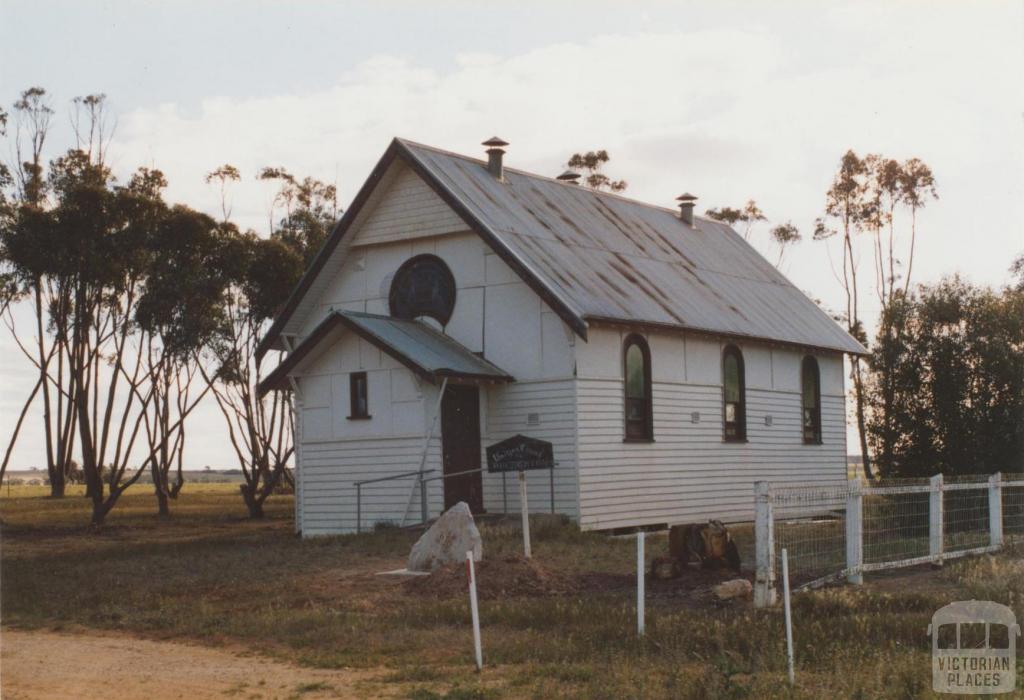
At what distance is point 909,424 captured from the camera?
100ft

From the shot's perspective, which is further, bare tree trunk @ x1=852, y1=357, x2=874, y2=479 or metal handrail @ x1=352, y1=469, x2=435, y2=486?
bare tree trunk @ x1=852, y1=357, x2=874, y2=479

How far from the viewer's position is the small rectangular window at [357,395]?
27.5 m

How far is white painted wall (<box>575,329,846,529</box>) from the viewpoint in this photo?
26.7 metres

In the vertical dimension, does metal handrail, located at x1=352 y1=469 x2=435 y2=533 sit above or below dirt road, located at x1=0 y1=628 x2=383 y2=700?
above

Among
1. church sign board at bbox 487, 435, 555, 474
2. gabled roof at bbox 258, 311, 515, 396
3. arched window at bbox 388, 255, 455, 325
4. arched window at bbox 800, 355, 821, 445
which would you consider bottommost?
church sign board at bbox 487, 435, 555, 474

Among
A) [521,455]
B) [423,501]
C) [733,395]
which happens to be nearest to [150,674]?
[521,455]

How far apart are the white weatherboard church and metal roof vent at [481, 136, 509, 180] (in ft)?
0.10

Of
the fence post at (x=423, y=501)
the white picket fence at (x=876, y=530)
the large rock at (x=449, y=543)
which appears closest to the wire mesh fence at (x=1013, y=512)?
the white picket fence at (x=876, y=530)

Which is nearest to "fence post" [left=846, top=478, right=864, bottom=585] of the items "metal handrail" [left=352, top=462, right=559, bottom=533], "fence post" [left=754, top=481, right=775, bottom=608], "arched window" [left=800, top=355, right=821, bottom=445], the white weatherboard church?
"fence post" [left=754, top=481, right=775, bottom=608]

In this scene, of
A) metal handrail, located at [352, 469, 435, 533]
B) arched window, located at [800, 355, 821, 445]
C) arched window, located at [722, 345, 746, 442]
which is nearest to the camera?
metal handrail, located at [352, 469, 435, 533]

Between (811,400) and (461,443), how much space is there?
11.7 meters

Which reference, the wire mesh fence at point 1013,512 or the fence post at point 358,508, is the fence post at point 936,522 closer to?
the wire mesh fence at point 1013,512

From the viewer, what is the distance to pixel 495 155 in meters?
30.9

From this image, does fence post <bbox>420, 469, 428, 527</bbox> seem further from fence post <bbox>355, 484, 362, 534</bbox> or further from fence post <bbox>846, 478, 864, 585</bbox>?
fence post <bbox>846, 478, 864, 585</bbox>
